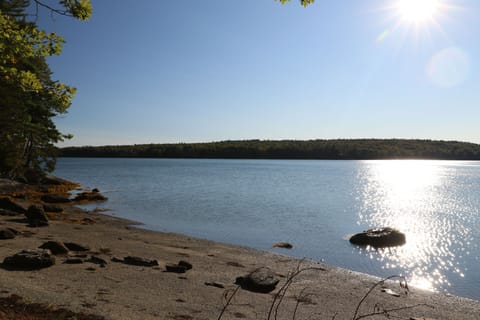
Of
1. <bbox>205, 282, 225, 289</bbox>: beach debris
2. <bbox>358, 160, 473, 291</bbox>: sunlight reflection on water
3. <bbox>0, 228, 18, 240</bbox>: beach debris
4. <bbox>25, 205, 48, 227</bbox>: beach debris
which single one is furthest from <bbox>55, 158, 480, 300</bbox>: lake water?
<bbox>0, 228, 18, 240</bbox>: beach debris

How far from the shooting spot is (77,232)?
2027cm

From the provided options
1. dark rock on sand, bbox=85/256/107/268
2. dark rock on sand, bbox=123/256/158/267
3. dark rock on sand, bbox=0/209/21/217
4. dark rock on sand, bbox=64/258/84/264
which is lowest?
dark rock on sand, bbox=123/256/158/267

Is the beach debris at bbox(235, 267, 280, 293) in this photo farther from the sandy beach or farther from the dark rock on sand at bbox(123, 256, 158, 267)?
the dark rock on sand at bbox(123, 256, 158, 267)

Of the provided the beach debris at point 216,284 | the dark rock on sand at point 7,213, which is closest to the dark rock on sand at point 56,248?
the beach debris at point 216,284

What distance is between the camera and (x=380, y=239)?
74.3ft

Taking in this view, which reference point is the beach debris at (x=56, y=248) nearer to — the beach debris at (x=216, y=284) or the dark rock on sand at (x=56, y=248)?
the dark rock on sand at (x=56, y=248)

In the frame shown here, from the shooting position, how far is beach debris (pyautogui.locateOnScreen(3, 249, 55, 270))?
38.4 feet

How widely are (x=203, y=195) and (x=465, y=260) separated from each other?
3301cm

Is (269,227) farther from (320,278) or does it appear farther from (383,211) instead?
(383,211)

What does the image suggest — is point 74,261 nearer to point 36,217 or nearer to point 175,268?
point 175,268

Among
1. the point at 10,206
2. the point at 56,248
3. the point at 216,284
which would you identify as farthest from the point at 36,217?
the point at 216,284

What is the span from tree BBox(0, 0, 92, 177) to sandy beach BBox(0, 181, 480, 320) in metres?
4.98

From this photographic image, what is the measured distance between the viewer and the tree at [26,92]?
7625mm

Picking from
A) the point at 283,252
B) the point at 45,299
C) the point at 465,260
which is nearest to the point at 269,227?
the point at 283,252
